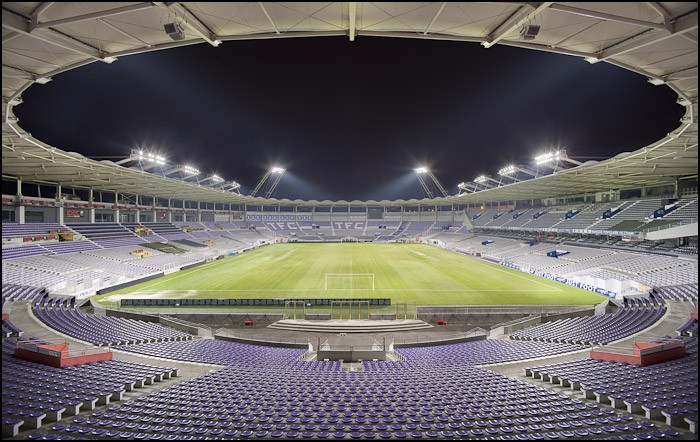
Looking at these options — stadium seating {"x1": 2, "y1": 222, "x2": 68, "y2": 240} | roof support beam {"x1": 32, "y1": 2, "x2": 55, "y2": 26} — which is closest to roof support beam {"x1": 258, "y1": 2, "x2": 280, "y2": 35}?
roof support beam {"x1": 32, "y1": 2, "x2": 55, "y2": 26}

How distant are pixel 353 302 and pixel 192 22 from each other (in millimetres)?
19182

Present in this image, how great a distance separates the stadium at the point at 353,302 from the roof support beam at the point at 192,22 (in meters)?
0.05

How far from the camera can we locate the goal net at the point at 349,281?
2827 cm

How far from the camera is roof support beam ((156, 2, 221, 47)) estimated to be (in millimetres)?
6727

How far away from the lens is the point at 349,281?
3072 cm

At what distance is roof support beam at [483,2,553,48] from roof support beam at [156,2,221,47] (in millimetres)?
6503

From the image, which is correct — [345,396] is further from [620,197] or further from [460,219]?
[460,219]

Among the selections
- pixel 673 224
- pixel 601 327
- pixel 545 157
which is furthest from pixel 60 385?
pixel 545 157

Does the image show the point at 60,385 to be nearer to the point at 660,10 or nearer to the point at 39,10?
the point at 39,10

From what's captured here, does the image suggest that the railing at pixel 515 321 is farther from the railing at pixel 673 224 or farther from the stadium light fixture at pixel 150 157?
the stadium light fixture at pixel 150 157

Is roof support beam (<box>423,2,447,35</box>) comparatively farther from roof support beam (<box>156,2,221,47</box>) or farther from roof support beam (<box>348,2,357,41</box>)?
roof support beam (<box>156,2,221,47</box>)

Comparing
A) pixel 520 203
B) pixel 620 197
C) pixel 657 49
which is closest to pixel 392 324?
pixel 657 49

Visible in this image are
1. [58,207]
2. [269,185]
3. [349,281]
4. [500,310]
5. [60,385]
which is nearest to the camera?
[60,385]

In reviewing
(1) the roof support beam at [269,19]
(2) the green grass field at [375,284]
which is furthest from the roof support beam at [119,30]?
(2) the green grass field at [375,284]
